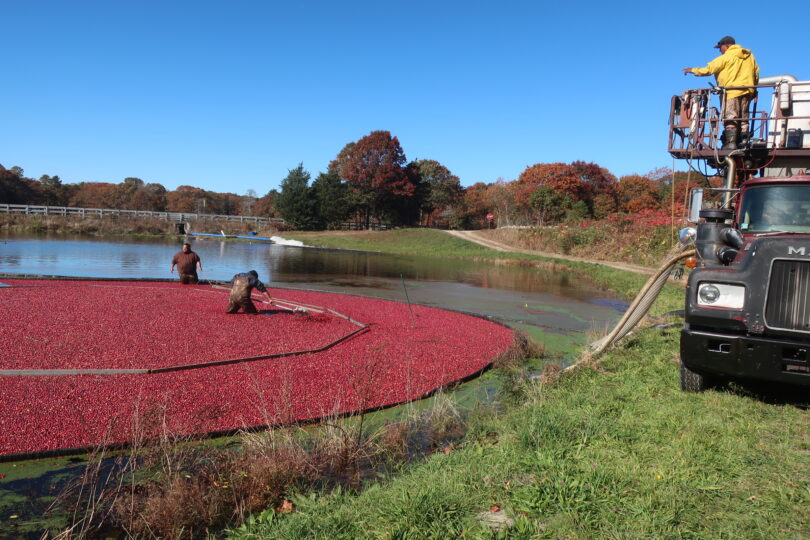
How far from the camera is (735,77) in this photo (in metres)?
8.51

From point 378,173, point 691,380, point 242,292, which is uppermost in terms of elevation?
point 378,173

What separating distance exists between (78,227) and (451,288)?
164ft

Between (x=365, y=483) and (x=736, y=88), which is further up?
(x=736, y=88)

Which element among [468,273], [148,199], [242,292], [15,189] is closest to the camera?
[242,292]

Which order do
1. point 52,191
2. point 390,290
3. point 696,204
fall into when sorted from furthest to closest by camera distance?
point 52,191 → point 390,290 → point 696,204

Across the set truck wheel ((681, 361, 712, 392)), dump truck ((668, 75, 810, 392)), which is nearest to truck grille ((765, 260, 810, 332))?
dump truck ((668, 75, 810, 392))

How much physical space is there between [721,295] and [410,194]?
61.4m

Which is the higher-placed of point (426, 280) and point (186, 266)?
point (186, 266)

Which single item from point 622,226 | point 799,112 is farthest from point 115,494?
point 622,226

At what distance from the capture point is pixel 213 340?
8547 mm

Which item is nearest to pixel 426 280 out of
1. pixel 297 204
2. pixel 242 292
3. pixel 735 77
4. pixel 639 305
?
pixel 242 292

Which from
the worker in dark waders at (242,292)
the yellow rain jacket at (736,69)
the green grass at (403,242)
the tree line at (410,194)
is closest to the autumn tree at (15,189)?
the tree line at (410,194)

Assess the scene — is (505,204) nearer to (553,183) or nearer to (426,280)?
(553,183)

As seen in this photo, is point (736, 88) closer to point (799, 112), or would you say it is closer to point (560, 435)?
point (799, 112)
